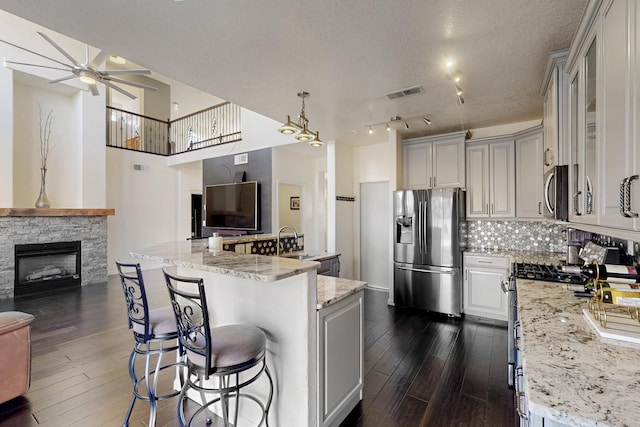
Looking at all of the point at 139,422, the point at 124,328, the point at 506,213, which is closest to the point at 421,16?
the point at 506,213

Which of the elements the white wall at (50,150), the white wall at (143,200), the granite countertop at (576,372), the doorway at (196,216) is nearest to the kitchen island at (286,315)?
the granite countertop at (576,372)

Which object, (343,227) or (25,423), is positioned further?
(343,227)

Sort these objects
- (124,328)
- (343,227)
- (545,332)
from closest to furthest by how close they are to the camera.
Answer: (545,332), (124,328), (343,227)

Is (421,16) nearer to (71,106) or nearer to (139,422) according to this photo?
(139,422)

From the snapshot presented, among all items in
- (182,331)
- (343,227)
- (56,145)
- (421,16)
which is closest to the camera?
(182,331)

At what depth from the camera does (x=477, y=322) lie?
3766mm

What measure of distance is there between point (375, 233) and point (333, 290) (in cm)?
364

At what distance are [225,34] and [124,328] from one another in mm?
3523

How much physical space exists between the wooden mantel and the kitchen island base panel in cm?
527

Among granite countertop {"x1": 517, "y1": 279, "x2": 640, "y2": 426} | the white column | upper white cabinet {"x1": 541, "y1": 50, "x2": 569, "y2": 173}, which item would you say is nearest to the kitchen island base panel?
granite countertop {"x1": 517, "y1": 279, "x2": 640, "y2": 426}

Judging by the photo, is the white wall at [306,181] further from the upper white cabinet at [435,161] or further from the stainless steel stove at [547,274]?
the stainless steel stove at [547,274]

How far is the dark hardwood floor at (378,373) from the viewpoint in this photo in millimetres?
2012

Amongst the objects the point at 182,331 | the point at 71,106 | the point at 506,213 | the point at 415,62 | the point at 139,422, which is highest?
the point at 71,106

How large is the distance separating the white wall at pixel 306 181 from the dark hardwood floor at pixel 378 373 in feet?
10.3
